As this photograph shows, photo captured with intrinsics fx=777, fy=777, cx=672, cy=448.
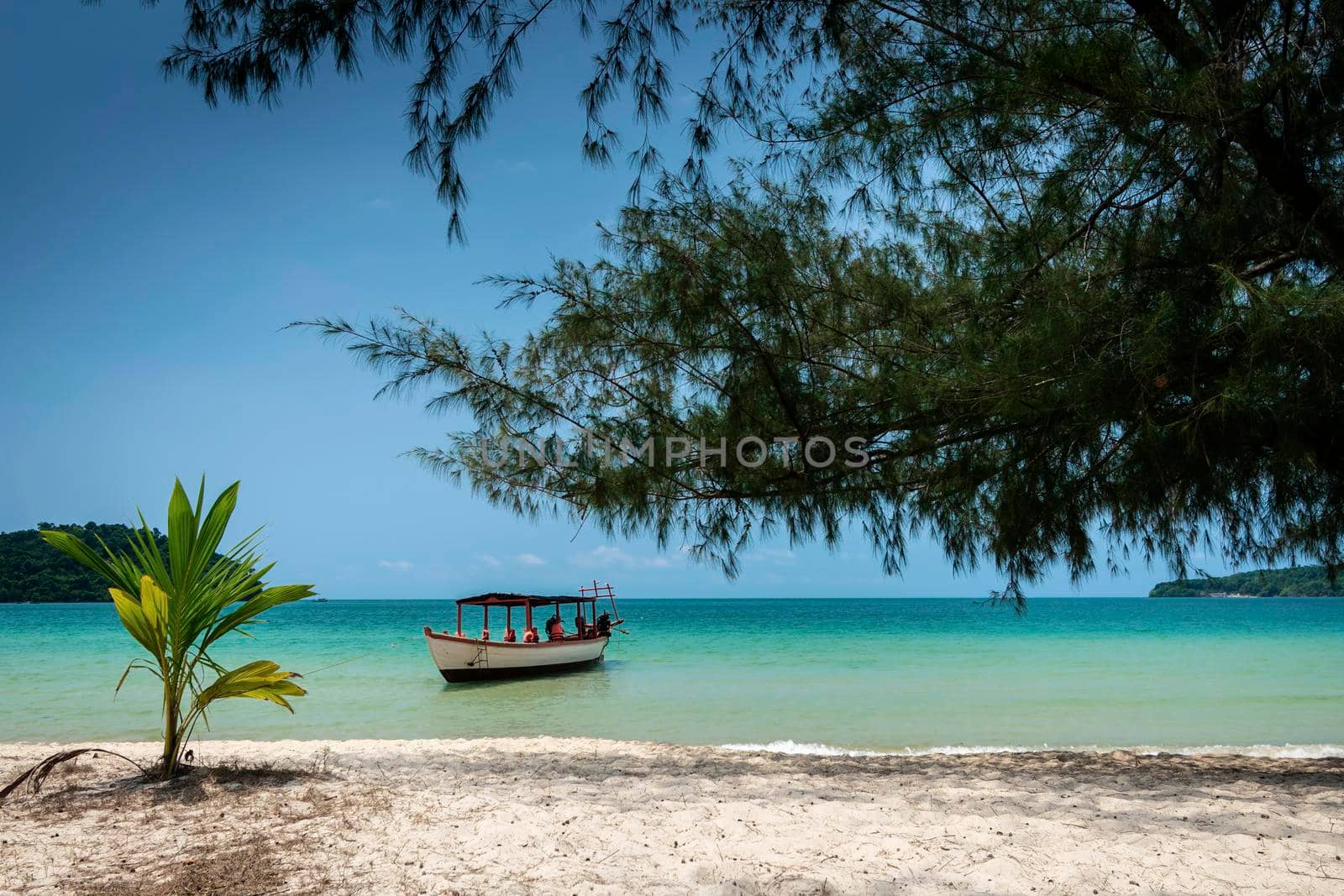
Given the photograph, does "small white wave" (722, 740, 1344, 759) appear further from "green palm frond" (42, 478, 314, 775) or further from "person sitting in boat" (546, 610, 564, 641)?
"person sitting in boat" (546, 610, 564, 641)

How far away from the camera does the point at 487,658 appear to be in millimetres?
12906

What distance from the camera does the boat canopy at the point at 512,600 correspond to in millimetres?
13086

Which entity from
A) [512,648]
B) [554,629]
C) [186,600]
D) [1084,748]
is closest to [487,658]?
[512,648]

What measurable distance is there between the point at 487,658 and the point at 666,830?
1059 cm

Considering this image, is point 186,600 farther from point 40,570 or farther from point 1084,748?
point 40,570

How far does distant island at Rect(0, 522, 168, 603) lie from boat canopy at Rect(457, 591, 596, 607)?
30207 millimetres

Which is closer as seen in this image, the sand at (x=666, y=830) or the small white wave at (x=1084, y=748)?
the sand at (x=666, y=830)

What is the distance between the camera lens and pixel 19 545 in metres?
43.7

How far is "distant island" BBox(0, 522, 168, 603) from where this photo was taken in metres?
40.5

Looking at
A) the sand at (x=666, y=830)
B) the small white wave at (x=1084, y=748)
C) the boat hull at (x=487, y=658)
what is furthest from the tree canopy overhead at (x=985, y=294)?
the boat hull at (x=487, y=658)

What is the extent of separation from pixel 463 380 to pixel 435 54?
4.94 feet

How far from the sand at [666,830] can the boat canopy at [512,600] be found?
8.61 meters

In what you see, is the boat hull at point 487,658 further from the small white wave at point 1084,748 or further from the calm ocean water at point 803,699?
the small white wave at point 1084,748

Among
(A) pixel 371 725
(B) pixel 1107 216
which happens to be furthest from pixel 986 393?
(A) pixel 371 725
